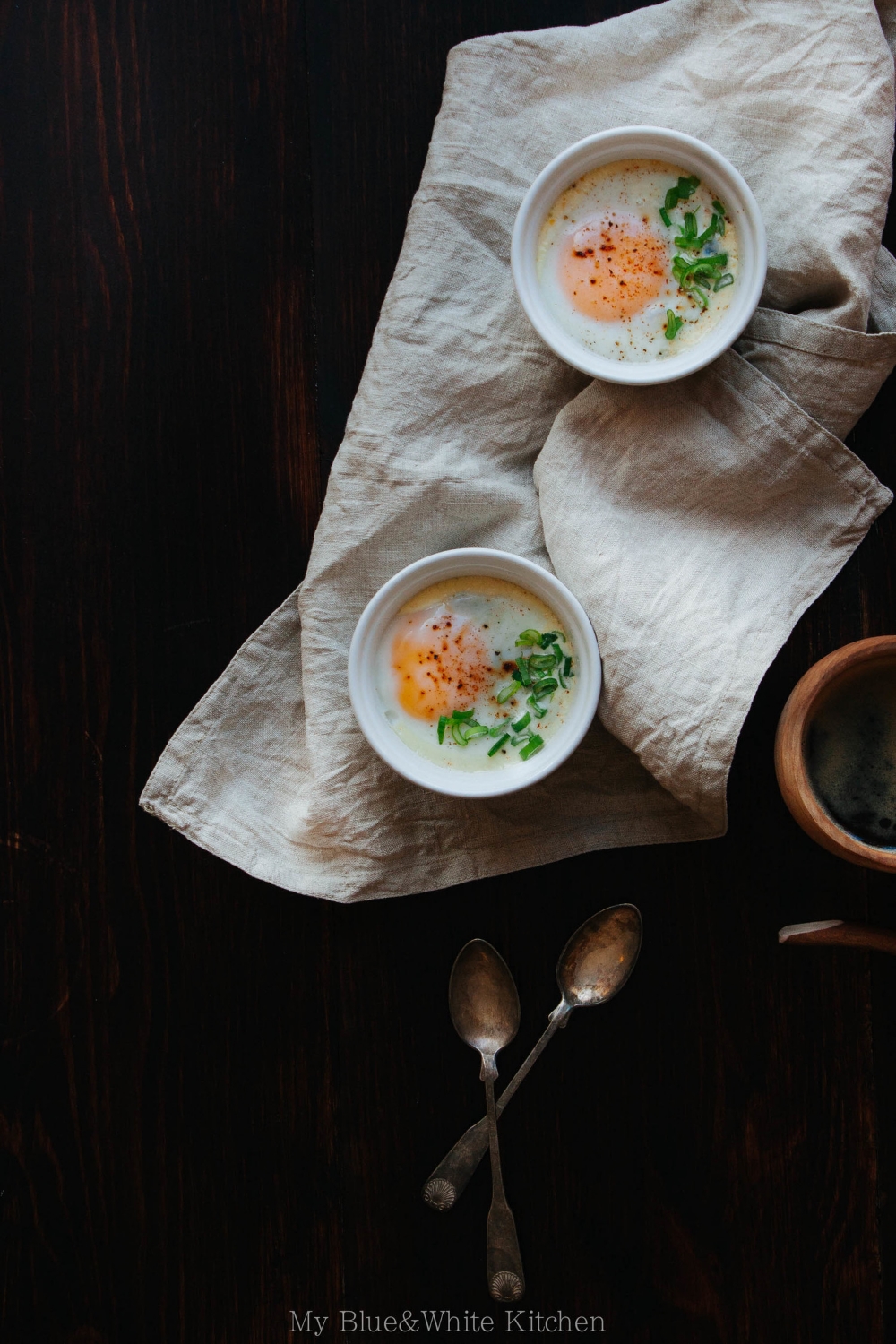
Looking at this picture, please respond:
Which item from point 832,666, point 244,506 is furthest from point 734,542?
point 244,506

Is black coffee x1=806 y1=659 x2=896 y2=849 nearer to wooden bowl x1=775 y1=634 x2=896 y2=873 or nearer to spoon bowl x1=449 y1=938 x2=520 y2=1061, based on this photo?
wooden bowl x1=775 y1=634 x2=896 y2=873

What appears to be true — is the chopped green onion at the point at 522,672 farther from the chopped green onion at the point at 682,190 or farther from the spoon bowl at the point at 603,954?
the chopped green onion at the point at 682,190

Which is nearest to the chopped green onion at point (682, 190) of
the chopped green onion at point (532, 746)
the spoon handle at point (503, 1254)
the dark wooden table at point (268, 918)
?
the dark wooden table at point (268, 918)

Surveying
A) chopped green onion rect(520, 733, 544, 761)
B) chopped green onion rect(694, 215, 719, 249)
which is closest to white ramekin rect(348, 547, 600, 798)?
chopped green onion rect(520, 733, 544, 761)

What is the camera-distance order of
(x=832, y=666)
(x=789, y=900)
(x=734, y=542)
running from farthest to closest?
1. (x=789, y=900)
2. (x=734, y=542)
3. (x=832, y=666)

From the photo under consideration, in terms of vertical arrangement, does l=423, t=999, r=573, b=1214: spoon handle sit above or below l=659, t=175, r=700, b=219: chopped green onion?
below

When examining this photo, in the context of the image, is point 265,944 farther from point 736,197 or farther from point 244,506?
point 736,197
